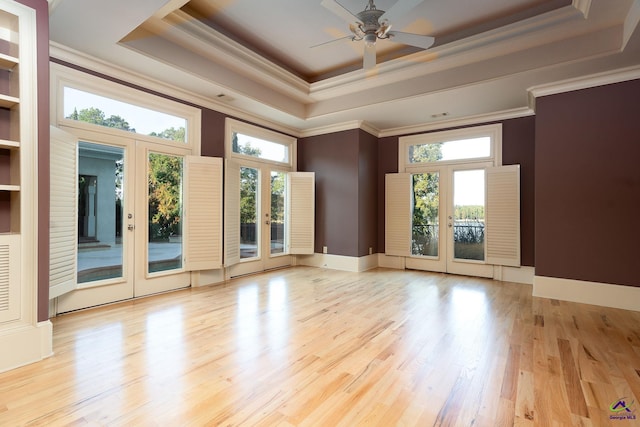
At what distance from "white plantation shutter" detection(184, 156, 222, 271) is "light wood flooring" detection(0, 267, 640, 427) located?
2.54 feet

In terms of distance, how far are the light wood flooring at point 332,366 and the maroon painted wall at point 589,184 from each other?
56cm

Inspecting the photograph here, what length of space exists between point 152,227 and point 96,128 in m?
1.30

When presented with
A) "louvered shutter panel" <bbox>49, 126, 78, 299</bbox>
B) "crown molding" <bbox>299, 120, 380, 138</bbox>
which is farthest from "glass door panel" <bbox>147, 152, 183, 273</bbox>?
"crown molding" <bbox>299, 120, 380, 138</bbox>

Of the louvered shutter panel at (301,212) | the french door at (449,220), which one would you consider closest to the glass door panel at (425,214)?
the french door at (449,220)

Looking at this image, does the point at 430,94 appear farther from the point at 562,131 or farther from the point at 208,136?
the point at 208,136

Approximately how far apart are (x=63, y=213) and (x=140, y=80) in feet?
5.92

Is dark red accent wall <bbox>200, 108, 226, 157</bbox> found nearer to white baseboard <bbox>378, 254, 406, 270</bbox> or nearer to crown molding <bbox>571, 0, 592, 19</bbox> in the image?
white baseboard <bbox>378, 254, 406, 270</bbox>

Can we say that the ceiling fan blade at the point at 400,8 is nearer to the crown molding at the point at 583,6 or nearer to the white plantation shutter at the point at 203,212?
the crown molding at the point at 583,6

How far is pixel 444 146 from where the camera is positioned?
572 centimetres

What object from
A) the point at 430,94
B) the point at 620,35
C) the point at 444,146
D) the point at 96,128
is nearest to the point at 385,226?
the point at 444,146

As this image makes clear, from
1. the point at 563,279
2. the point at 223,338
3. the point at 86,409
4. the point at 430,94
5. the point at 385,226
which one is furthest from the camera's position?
the point at 385,226

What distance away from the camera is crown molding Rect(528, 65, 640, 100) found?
3.62 metres

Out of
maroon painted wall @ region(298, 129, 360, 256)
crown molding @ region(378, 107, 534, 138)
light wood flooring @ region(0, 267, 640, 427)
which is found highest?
crown molding @ region(378, 107, 534, 138)

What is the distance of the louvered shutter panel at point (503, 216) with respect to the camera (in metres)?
4.93
